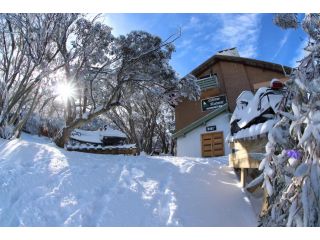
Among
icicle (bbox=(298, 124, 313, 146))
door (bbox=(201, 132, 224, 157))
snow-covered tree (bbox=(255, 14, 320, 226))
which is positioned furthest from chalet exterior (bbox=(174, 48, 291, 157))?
icicle (bbox=(298, 124, 313, 146))

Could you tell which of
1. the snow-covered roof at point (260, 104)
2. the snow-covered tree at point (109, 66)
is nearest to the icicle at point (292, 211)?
the snow-covered roof at point (260, 104)

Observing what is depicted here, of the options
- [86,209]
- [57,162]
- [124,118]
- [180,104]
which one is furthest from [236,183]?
[124,118]

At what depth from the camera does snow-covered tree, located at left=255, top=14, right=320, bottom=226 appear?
292 cm

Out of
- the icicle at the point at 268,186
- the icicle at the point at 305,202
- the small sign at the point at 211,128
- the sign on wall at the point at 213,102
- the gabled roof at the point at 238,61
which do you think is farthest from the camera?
the sign on wall at the point at 213,102

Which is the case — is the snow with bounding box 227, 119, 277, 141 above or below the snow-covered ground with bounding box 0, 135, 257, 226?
above

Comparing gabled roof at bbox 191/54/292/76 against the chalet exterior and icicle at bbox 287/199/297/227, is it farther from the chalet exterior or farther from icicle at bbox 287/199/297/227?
icicle at bbox 287/199/297/227

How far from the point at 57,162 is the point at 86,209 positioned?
10.7 feet

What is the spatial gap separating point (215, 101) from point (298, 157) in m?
15.9

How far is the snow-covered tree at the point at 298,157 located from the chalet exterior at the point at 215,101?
13.3 m

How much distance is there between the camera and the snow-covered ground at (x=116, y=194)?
501 centimetres

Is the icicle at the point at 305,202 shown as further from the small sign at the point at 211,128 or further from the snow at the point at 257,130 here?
the small sign at the point at 211,128

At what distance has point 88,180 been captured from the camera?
22.6 feet

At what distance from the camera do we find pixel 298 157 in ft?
10.8

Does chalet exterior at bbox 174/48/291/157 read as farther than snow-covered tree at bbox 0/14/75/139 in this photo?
Yes
